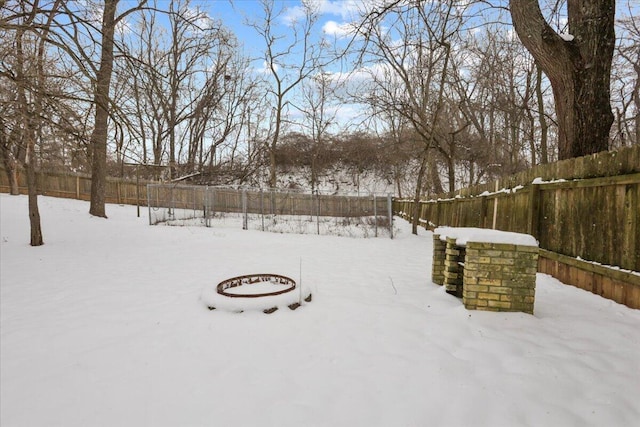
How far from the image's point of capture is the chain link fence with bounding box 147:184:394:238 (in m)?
13.3

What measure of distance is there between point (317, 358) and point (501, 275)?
2.23 m

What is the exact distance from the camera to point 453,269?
4234 mm

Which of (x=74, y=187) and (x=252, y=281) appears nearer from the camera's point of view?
(x=252, y=281)

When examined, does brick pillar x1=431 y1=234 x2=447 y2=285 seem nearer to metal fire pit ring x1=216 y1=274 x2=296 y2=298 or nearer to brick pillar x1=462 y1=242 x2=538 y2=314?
brick pillar x1=462 y1=242 x2=538 y2=314

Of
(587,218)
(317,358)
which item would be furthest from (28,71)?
(587,218)

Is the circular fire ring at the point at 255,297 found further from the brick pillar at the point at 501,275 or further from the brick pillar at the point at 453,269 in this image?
the brick pillar at the point at 501,275

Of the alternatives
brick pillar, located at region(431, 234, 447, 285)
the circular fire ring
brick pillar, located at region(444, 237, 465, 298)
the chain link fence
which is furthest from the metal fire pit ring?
the chain link fence

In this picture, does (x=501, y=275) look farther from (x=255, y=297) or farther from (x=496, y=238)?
(x=255, y=297)

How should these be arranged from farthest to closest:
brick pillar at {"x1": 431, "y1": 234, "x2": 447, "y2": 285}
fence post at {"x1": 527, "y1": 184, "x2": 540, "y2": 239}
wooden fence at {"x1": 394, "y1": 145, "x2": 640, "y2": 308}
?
fence post at {"x1": 527, "y1": 184, "x2": 540, "y2": 239}
brick pillar at {"x1": 431, "y1": 234, "x2": 447, "y2": 285}
wooden fence at {"x1": 394, "y1": 145, "x2": 640, "y2": 308}

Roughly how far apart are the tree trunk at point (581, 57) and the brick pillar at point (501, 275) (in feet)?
9.46

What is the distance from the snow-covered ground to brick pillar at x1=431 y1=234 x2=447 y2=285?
0.20 metres

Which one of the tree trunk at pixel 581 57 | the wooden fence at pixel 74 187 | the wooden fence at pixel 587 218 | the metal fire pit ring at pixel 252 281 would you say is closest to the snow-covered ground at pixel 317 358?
the wooden fence at pixel 587 218

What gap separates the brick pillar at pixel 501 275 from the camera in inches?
134

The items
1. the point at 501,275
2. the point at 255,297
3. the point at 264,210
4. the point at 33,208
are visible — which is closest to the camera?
the point at 501,275
